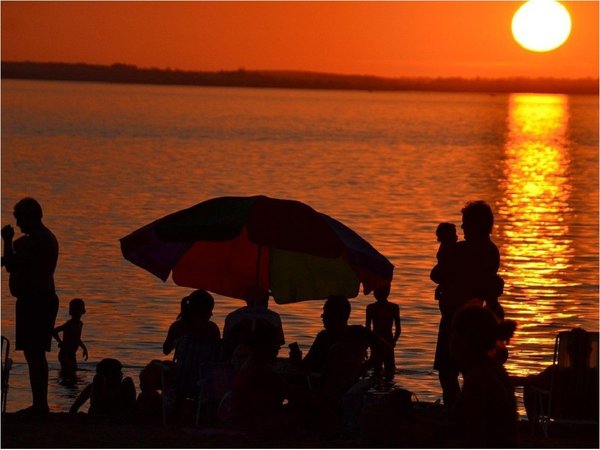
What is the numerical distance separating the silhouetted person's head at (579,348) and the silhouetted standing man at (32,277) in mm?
3789

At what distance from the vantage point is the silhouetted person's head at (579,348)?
948 centimetres

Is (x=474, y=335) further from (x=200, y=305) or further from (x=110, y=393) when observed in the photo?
(x=110, y=393)

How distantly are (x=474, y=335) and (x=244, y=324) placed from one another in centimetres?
428

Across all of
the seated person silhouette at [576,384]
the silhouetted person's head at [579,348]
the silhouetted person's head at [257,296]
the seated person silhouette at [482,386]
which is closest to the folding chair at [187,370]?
the silhouetted person's head at [257,296]

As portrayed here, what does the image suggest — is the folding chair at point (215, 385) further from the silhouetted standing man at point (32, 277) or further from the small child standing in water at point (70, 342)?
the small child standing in water at point (70, 342)

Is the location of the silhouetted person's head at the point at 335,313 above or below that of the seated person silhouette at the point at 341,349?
→ above

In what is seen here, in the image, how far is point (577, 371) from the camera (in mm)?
9492

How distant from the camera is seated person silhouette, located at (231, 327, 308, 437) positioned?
8.30 m

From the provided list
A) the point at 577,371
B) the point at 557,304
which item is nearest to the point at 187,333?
the point at 577,371

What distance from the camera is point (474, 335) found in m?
6.23

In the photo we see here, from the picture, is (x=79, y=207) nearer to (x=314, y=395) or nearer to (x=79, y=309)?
(x=79, y=309)

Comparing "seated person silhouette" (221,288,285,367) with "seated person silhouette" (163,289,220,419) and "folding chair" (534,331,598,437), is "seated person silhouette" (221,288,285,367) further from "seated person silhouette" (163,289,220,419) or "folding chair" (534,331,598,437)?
"folding chair" (534,331,598,437)

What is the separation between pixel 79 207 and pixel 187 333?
2781 centimetres

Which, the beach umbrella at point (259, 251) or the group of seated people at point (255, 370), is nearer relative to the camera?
the group of seated people at point (255, 370)
